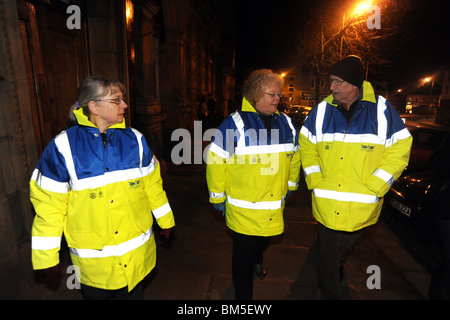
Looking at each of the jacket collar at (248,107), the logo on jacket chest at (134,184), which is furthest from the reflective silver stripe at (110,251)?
the jacket collar at (248,107)

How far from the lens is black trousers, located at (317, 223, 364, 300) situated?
8.72 ft

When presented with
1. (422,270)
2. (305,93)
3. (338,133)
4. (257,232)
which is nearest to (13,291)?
(257,232)

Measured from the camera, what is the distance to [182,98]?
11.7 m

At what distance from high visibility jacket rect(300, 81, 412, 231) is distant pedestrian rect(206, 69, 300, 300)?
15.1 inches

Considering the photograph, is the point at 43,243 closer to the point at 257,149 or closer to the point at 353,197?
the point at 257,149

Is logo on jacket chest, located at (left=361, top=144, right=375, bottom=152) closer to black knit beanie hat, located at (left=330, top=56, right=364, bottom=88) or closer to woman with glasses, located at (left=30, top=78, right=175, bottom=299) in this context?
black knit beanie hat, located at (left=330, top=56, right=364, bottom=88)

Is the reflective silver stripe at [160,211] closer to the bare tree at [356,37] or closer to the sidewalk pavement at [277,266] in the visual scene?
the sidewalk pavement at [277,266]

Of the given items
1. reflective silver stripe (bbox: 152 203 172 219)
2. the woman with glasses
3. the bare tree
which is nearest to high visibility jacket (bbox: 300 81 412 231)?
reflective silver stripe (bbox: 152 203 172 219)

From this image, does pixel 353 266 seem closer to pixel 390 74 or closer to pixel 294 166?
pixel 294 166

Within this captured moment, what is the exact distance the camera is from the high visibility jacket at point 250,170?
8.56 feet

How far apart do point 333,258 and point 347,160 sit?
0.90m

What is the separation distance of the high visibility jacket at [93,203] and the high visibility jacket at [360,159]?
5.19 ft

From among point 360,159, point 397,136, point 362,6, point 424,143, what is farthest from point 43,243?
point 362,6
